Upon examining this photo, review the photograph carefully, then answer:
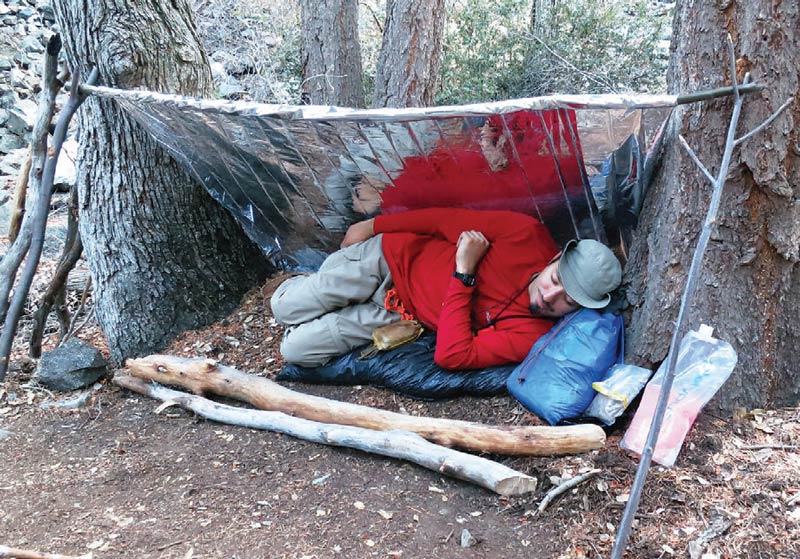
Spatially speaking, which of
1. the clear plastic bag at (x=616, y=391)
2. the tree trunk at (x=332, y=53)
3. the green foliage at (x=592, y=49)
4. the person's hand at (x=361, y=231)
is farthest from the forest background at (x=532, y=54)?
the clear plastic bag at (x=616, y=391)

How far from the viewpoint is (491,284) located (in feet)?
9.30

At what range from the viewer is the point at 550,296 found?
260 centimetres

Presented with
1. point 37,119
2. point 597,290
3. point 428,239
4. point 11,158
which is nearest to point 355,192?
point 428,239

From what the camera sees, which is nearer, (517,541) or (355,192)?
(517,541)

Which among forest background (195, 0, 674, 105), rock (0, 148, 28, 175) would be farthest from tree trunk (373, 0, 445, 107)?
rock (0, 148, 28, 175)

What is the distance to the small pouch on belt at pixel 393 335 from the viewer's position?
3.04 meters

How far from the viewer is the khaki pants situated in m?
3.10

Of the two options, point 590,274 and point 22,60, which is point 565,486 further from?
point 22,60

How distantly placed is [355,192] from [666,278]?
148cm

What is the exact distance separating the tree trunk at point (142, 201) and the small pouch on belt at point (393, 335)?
118 centimetres

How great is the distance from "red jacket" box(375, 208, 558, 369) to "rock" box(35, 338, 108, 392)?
5.35 feet

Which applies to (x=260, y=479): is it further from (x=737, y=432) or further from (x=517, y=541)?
(x=737, y=432)

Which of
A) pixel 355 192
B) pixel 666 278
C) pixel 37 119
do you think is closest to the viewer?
pixel 666 278

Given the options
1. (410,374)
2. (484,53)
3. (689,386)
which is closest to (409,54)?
(484,53)
